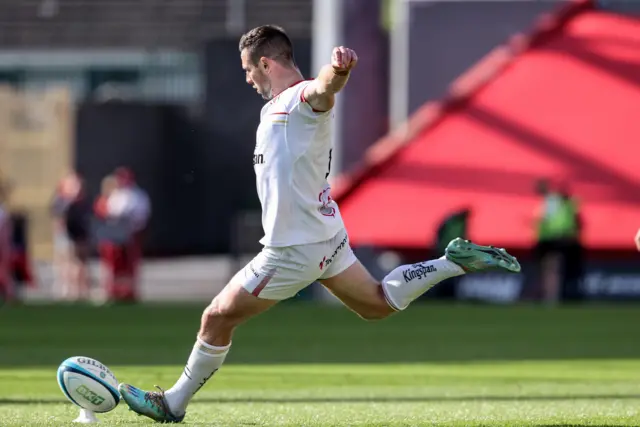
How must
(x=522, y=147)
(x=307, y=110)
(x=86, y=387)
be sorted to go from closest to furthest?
(x=307, y=110), (x=86, y=387), (x=522, y=147)

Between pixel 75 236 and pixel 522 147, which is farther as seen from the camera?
pixel 522 147

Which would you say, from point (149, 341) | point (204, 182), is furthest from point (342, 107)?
point (204, 182)

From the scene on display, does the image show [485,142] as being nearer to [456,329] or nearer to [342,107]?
[342,107]

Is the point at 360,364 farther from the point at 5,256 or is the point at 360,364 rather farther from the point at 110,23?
the point at 110,23

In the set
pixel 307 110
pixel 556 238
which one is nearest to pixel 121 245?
pixel 556 238

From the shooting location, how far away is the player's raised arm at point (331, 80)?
7.49m

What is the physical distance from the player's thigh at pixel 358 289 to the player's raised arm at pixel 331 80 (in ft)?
3.50

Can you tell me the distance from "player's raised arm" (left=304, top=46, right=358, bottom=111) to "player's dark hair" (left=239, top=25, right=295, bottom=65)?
0.35 m

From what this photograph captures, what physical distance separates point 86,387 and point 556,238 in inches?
597

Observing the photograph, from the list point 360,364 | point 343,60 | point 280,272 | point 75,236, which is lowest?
point 75,236


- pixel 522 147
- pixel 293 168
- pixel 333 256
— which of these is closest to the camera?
pixel 293 168

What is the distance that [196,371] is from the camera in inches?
330

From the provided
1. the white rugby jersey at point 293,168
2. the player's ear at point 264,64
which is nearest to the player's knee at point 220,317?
the white rugby jersey at point 293,168

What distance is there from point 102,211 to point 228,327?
1728 cm
